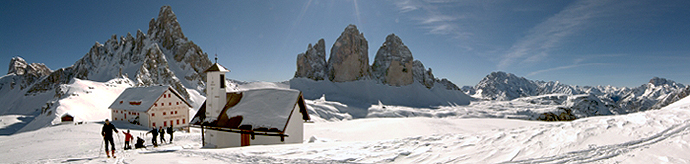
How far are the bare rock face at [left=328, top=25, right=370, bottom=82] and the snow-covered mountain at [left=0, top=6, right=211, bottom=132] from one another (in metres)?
53.9

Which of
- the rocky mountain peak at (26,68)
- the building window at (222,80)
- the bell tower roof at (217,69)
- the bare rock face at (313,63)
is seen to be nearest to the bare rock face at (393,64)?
the bare rock face at (313,63)

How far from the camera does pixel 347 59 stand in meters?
135

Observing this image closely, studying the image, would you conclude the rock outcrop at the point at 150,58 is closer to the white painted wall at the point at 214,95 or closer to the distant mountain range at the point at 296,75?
the distant mountain range at the point at 296,75

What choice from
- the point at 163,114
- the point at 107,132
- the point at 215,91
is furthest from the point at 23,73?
the point at 107,132

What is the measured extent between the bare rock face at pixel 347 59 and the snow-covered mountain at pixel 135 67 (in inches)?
2121

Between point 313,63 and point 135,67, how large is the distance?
226 ft

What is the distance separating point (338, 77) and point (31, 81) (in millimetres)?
126382

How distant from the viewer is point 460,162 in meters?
7.19

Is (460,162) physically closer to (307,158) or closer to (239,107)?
(307,158)

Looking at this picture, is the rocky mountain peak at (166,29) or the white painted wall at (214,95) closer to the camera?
the white painted wall at (214,95)

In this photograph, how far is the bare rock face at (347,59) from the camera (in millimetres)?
134500

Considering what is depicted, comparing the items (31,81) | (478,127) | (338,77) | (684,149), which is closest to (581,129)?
(684,149)

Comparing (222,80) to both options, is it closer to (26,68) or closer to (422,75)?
(422,75)

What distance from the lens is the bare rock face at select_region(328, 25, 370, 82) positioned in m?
134
